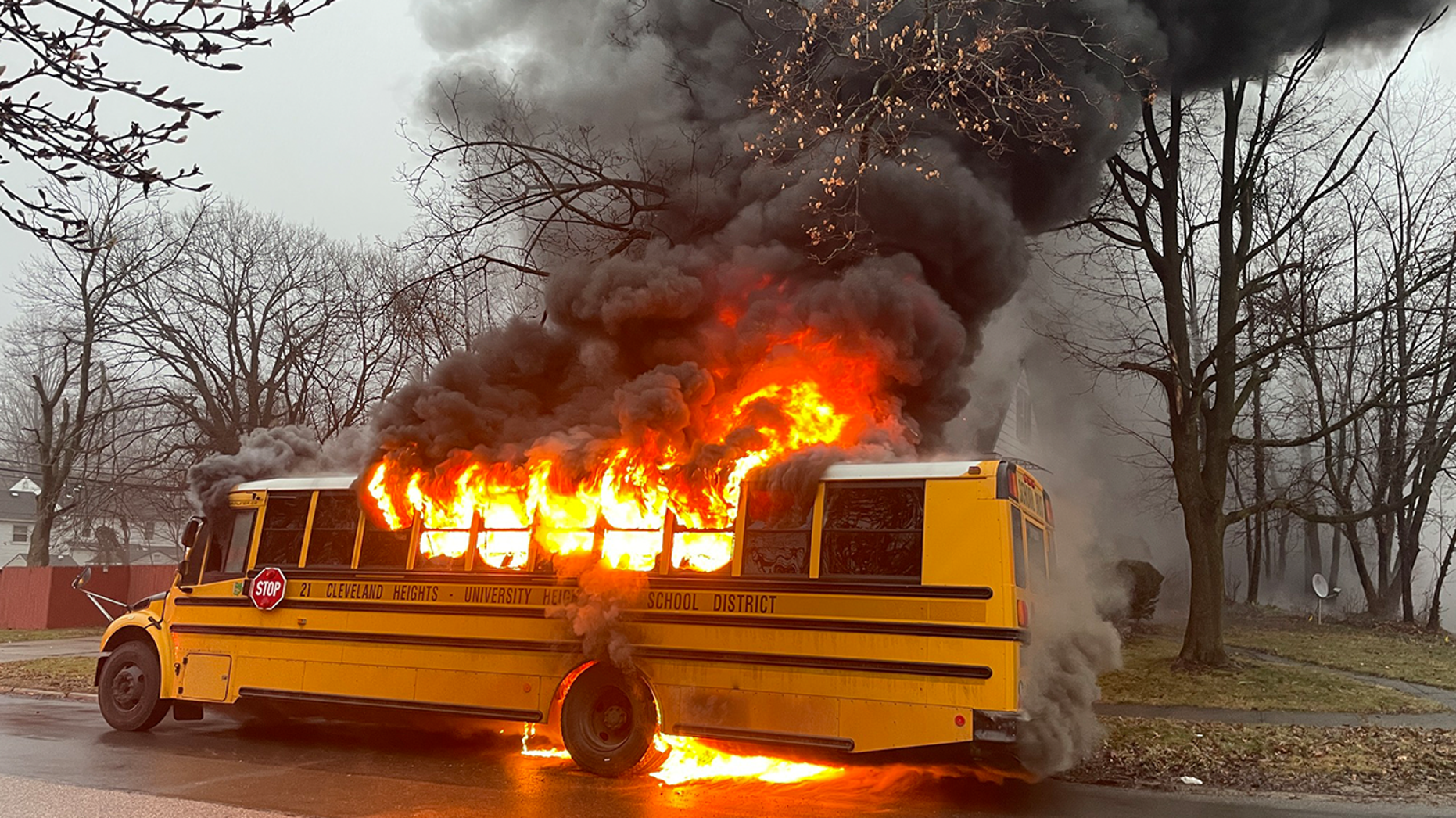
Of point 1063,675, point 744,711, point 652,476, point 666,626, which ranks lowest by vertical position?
point 744,711

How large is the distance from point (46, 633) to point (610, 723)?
22350 millimetres

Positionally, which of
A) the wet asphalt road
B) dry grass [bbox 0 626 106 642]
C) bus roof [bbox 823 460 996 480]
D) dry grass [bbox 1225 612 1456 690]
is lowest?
dry grass [bbox 0 626 106 642]

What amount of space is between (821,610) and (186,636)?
6367 mm

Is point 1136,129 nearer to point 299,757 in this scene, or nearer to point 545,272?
point 545,272

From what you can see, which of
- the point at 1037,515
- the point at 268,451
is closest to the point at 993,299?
the point at 1037,515

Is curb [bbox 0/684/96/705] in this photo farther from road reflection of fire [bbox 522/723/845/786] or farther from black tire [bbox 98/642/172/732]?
road reflection of fire [bbox 522/723/845/786]

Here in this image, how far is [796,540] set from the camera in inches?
290

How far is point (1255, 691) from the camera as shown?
12.2m

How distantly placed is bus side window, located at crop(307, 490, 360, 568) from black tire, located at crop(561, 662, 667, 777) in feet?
8.41

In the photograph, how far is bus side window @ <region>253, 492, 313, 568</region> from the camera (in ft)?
30.8

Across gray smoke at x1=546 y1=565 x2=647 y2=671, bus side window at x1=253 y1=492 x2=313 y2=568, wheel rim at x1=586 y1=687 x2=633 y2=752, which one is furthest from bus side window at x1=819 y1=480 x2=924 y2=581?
bus side window at x1=253 y1=492 x2=313 y2=568

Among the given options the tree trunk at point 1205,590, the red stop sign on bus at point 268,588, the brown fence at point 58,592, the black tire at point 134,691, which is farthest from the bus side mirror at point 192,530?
the brown fence at point 58,592

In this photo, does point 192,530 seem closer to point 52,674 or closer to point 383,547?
point 383,547

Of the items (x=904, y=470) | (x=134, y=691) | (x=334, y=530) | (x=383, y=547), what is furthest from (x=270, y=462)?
(x=904, y=470)
